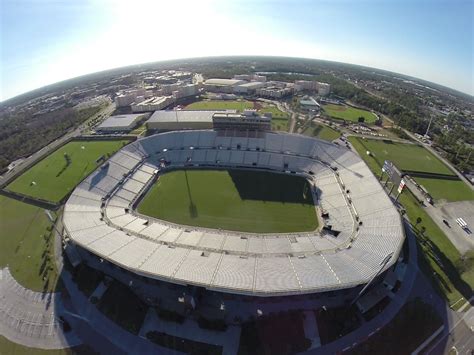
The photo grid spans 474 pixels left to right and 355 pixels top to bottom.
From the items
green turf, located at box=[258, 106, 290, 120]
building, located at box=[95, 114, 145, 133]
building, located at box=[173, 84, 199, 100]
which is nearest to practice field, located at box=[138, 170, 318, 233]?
building, located at box=[95, 114, 145, 133]

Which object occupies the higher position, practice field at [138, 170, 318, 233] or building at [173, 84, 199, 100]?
building at [173, 84, 199, 100]

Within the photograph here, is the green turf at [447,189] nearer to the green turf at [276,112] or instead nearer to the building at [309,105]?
the green turf at [276,112]

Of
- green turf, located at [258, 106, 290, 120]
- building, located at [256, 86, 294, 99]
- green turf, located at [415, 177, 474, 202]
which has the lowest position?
green turf, located at [415, 177, 474, 202]

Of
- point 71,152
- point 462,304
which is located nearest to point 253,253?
point 462,304

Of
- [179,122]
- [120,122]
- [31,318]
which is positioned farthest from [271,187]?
[120,122]

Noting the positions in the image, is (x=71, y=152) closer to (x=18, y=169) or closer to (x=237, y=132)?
(x=18, y=169)

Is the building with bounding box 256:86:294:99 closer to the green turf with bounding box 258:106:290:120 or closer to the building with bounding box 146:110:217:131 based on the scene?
the green turf with bounding box 258:106:290:120

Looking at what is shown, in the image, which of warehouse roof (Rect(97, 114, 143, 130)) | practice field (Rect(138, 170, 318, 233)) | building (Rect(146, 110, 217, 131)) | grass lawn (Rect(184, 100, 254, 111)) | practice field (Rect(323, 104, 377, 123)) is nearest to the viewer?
practice field (Rect(138, 170, 318, 233))

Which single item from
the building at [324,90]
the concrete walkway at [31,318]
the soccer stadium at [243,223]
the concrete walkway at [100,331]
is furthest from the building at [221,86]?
the concrete walkway at [100,331]
